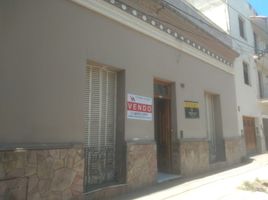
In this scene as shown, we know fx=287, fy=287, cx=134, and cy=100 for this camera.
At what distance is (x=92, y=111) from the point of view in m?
6.91

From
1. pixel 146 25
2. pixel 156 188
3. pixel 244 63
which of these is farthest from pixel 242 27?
pixel 156 188

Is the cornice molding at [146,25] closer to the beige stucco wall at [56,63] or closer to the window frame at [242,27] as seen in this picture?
the beige stucco wall at [56,63]

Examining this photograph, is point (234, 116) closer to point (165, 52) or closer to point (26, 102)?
point (165, 52)

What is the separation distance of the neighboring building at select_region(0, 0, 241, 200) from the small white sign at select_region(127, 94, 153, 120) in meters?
0.03

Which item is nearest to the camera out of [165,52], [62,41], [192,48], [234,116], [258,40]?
[62,41]

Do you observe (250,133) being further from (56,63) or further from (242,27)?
(56,63)

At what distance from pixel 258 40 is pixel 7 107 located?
1841 cm

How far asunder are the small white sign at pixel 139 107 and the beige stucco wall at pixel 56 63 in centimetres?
17

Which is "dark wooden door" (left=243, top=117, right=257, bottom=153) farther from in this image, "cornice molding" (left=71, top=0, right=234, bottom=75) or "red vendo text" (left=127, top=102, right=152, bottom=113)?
"red vendo text" (left=127, top=102, right=152, bottom=113)

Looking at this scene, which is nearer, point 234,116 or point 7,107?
point 7,107

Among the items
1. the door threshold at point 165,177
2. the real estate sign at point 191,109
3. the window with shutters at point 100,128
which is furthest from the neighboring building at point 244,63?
the window with shutters at point 100,128

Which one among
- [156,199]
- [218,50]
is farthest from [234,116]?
[156,199]

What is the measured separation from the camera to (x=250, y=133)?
1608 centimetres

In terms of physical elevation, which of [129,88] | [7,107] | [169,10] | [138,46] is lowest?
[7,107]
